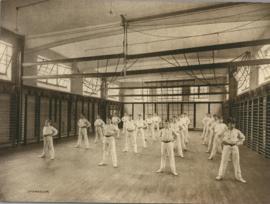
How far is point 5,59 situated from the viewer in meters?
6.62

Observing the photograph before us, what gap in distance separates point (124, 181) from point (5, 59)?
4.78 metres

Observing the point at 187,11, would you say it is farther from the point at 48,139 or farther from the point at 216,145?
the point at 48,139

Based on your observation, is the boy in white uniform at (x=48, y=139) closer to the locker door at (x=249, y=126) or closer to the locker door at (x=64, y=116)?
the locker door at (x=64, y=116)

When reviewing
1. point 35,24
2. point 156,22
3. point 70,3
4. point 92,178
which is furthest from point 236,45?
point 35,24

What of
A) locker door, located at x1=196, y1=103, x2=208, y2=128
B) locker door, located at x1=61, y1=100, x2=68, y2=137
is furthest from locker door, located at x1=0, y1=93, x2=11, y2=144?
locker door, located at x1=196, y1=103, x2=208, y2=128

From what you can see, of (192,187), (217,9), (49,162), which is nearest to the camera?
(192,187)

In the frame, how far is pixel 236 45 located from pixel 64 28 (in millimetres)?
4289

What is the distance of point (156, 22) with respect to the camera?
18.8 feet

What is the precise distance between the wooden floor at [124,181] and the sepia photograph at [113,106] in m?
0.02

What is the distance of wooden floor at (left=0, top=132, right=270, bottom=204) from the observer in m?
4.18

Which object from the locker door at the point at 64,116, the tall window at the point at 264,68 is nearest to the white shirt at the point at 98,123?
the locker door at the point at 64,116

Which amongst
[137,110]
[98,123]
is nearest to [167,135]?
[98,123]

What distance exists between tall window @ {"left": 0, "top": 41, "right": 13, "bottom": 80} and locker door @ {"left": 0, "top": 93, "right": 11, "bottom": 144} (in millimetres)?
709

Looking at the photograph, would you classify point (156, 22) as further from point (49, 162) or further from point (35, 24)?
point (49, 162)
